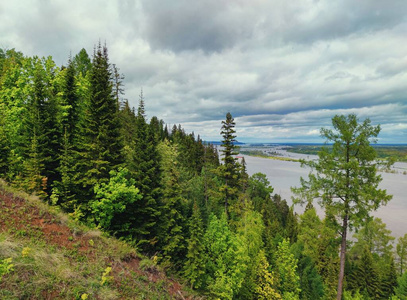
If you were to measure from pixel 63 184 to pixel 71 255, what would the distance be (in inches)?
289

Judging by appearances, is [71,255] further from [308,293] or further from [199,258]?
[308,293]

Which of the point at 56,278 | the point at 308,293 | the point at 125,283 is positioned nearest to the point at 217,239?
the point at 125,283

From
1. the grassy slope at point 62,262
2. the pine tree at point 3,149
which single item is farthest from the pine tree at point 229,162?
the pine tree at point 3,149

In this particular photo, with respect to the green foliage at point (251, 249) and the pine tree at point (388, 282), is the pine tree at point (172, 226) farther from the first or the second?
the pine tree at point (388, 282)

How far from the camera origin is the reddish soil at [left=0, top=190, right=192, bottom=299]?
9758mm

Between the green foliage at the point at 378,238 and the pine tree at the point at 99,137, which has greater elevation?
the pine tree at the point at 99,137

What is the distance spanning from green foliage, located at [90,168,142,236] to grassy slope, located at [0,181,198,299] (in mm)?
1760

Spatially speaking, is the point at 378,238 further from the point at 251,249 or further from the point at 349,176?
the point at 349,176

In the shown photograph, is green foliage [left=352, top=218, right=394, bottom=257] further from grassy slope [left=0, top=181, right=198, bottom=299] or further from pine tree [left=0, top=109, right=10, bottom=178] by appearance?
pine tree [left=0, top=109, right=10, bottom=178]

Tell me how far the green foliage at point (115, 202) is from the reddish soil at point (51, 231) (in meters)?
2.65

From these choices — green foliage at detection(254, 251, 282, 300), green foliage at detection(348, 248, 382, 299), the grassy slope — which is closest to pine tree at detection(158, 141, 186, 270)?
the grassy slope

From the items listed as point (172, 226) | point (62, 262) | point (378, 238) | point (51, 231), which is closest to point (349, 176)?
point (172, 226)

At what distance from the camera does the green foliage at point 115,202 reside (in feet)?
45.1

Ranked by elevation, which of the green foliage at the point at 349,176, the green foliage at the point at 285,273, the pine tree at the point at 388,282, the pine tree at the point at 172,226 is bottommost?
the pine tree at the point at 388,282
